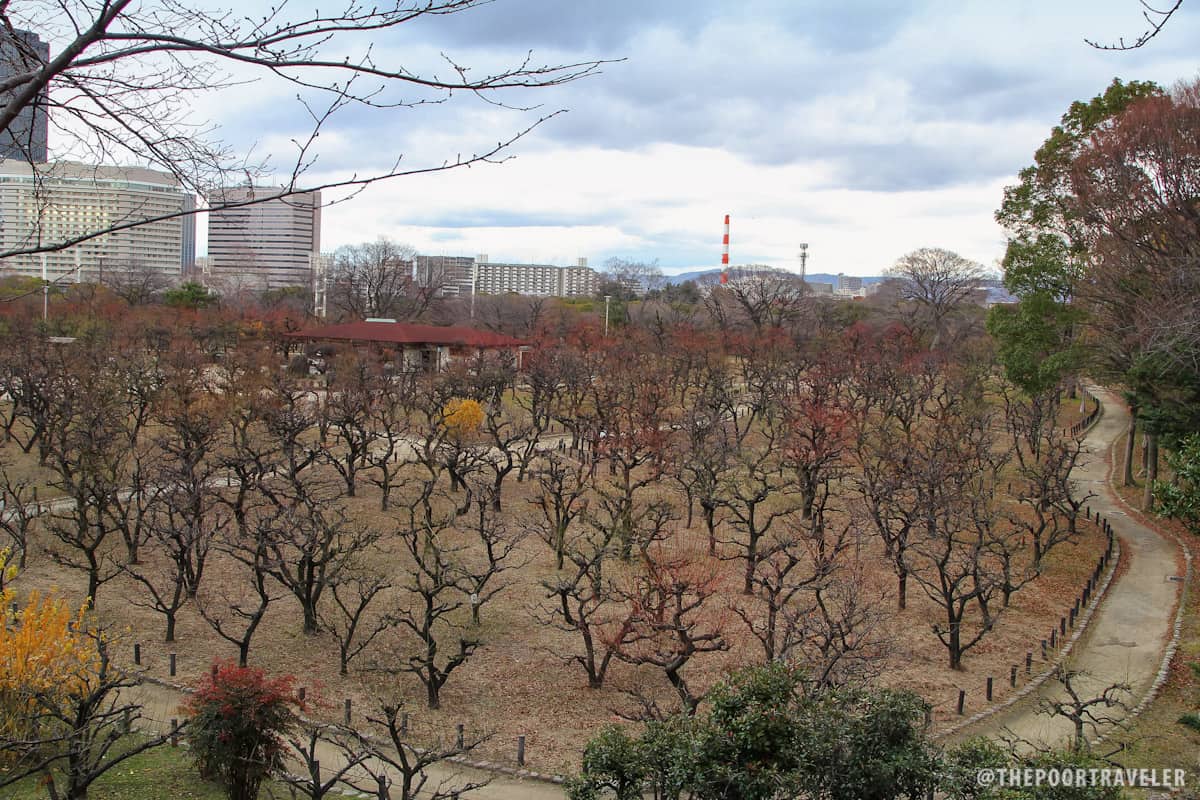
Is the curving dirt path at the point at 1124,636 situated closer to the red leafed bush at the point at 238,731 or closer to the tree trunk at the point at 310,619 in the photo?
the red leafed bush at the point at 238,731

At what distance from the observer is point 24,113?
12.9 ft

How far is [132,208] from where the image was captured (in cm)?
402

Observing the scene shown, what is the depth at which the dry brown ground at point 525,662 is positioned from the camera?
11219 millimetres

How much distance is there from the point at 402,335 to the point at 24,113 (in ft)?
120

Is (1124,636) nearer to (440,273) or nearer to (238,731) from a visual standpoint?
(238,731)

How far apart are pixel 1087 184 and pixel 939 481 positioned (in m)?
10.6

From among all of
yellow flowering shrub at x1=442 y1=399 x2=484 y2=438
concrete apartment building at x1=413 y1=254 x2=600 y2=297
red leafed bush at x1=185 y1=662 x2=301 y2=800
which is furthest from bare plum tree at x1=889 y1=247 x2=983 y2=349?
concrete apartment building at x1=413 y1=254 x2=600 y2=297

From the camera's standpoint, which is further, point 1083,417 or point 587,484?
point 1083,417

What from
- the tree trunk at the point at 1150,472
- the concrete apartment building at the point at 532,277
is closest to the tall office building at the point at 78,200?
the tree trunk at the point at 1150,472

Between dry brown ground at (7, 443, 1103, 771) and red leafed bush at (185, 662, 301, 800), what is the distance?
7.53 feet

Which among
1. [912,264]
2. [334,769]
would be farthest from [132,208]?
[912,264]

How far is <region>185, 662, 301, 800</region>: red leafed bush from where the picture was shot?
28.2ft

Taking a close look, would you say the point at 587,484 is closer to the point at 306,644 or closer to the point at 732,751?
the point at 306,644

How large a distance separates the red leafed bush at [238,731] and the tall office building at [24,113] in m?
6.09
